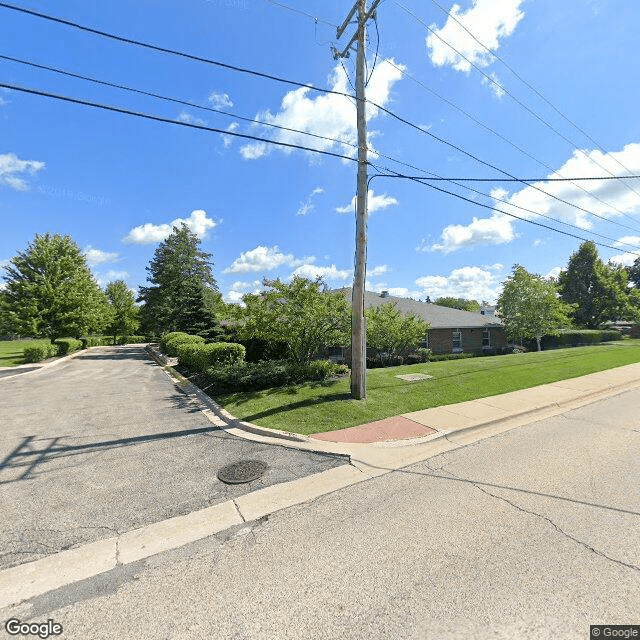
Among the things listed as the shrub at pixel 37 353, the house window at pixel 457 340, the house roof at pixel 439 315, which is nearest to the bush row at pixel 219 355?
the house roof at pixel 439 315

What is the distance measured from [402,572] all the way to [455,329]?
2596cm

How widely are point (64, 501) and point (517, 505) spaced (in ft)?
19.9

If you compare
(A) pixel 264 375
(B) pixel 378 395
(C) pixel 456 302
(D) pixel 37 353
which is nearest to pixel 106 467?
(A) pixel 264 375

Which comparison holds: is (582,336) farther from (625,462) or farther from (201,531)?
(201,531)

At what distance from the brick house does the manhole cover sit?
65.1 feet

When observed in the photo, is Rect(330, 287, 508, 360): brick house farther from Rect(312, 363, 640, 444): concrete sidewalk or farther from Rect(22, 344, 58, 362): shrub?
Rect(22, 344, 58, 362): shrub

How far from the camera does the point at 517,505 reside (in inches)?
165

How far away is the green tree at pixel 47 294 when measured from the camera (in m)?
23.5

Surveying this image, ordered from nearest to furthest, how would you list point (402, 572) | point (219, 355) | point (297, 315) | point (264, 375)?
point (402, 572)
point (264, 375)
point (297, 315)
point (219, 355)

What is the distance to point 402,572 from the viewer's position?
3117 mm

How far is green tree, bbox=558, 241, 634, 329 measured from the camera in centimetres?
4075

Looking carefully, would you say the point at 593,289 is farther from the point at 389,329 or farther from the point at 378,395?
the point at 378,395

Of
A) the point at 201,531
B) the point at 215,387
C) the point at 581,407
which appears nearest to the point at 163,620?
the point at 201,531

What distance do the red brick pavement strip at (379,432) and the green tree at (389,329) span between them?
1102cm
